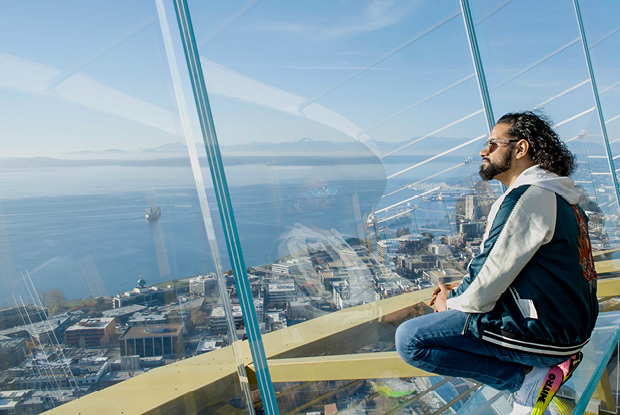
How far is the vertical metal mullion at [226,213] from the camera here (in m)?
1.54

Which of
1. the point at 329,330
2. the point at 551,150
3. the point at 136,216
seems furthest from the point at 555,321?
the point at 136,216

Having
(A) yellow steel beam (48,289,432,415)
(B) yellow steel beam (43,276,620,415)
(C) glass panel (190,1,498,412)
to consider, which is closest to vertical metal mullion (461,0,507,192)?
(C) glass panel (190,1,498,412)

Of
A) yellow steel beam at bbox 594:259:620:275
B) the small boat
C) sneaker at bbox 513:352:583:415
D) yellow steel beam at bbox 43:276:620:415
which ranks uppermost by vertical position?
the small boat

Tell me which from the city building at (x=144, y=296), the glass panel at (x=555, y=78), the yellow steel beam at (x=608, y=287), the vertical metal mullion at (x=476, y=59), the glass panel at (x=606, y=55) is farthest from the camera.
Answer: the glass panel at (x=606, y=55)

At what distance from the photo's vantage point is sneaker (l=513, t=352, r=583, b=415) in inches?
61.0

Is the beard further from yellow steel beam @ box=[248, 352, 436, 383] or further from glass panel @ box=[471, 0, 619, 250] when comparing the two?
glass panel @ box=[471, 0, 619, 250]

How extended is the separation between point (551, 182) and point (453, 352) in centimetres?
58

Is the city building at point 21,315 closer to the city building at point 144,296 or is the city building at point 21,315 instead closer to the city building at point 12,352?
the city building at point 12,352

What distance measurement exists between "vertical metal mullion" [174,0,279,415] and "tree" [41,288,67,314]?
0.49 meters

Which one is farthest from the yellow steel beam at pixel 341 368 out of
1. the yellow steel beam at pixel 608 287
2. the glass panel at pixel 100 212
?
the yellow steel beam at pixel 608 287

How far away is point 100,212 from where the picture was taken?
4.34ft

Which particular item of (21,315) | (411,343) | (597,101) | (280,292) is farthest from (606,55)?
(21,315)

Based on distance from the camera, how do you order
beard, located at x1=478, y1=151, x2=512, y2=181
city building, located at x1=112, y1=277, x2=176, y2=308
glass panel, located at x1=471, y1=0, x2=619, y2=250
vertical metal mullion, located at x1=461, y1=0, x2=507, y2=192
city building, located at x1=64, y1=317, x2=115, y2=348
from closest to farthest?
1. city building, located at x1=64, y1=317, x2=115, y2=348
2. city building, located at x1=112, y1=277, x2=176, y2=308
3. beard, located at x1=478, y1=151, x2=512, y2=181
4. vertical metal mullion, located at x1=461, y1=0, x2=507, y2=192
5. glass panel, located at x1=471, y1=0, x2=619, y2=250

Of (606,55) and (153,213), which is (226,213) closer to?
(153,213)
